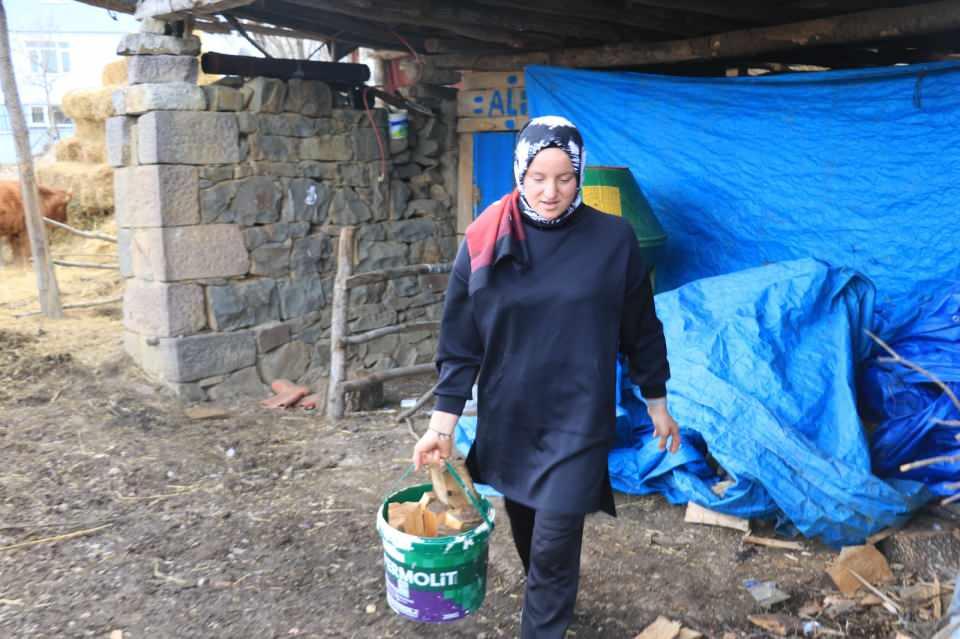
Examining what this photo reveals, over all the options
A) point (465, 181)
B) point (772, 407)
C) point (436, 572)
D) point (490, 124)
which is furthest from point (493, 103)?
point (436, 572)

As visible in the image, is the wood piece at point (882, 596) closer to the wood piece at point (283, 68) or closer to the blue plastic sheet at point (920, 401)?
the blue plastic sheet at point (920, 401)

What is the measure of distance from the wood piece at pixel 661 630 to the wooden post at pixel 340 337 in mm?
3063

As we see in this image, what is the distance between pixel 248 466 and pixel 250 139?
99.2 inches

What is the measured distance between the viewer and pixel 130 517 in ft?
12.8

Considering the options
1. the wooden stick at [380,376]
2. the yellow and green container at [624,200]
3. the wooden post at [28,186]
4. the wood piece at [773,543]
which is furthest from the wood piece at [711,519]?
the wooden post at [28,186]

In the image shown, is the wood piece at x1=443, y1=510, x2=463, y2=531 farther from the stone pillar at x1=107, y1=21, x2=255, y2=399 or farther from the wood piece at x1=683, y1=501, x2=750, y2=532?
the stone pillar at x1=107, y1=21, x2=255, y2=399

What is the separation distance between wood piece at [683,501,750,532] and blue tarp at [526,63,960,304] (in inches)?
58.7

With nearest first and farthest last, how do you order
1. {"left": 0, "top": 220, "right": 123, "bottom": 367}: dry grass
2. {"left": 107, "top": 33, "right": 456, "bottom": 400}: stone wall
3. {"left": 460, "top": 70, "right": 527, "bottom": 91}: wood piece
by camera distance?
{"left": 107, "top": 33, "right": 456, "bottom": 400}: stone wall < {"left": 460, "top": 70, "right": 527, "bottom": 91}: wood piece < {"left": 0, "top": 220, "right": 123, "bottom": 367}: dry grass

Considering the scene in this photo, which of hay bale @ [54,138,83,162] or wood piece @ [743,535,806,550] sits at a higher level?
hay bale @ [54,138,83,162]

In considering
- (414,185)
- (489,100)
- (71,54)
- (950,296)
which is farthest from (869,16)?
(71,54)

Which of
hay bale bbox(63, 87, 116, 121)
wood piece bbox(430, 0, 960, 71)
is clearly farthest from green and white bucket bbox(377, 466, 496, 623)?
hay bale bbox(63, 87, 116, 121)

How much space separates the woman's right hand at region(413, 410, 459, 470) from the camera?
2518 millimetres

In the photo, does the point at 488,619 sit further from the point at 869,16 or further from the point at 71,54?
the point at 71,54

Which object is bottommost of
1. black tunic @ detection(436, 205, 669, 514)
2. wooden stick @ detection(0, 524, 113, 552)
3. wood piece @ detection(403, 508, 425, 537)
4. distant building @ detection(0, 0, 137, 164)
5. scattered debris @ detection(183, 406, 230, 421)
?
scattered debris @ detection(183, 406, 230, 421)
